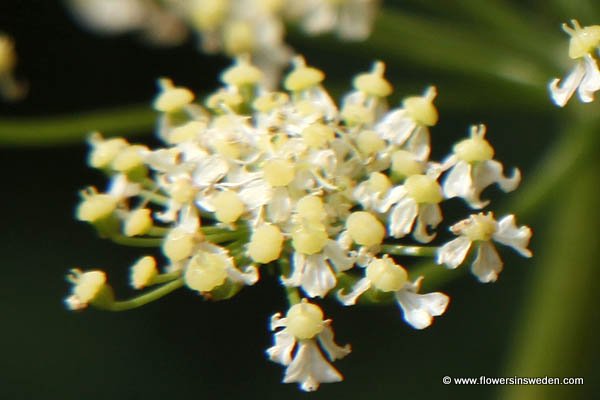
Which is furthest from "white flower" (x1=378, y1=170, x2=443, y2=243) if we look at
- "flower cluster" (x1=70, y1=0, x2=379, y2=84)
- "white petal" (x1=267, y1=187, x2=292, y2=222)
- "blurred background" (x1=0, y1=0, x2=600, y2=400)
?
"blurred background" (x1=0, y1=0, x2=600, y2=400)

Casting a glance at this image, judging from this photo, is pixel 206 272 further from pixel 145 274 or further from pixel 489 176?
pixel 489 176

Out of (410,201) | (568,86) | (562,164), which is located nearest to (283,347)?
(410,201)

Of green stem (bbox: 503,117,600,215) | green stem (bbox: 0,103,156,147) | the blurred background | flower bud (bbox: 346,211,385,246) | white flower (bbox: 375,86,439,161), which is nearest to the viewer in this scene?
flower bud (bbox: 346,211,385,246)

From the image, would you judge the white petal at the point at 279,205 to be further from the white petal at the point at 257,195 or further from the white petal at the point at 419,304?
the white petal at the point at 419,304

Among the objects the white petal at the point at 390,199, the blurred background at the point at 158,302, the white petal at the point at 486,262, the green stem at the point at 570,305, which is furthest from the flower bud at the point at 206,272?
the blurred background at the point at 158,302

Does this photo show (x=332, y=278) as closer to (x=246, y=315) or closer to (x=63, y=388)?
(x=246, y=315)

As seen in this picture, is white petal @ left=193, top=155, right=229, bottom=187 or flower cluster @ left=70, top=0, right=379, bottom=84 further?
flower cluster @ left=70, top=0, right=379, bottom=84

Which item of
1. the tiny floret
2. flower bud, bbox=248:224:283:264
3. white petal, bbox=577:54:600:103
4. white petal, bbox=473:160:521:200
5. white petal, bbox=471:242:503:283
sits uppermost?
white petal, bbox=577:54:600:103

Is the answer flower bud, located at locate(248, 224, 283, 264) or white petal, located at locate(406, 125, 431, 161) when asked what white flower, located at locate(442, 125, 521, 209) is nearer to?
white petal, located at locate(406, 125, 431, 161)

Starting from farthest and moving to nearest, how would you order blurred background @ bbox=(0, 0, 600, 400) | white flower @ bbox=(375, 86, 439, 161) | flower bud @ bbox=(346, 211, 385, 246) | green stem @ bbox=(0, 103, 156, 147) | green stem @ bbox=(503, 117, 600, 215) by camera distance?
1. blurred background @ bbox=(0, 0, 600, 400)
2. green stem @ bbox=(0, 103, 156, 147)
3. green stem @ bbox=(503, 117, 600, 215)
4. white flower @ bbox=(375, 86, 439, 161)
5. flower bud @ bbox=(346, 211, 385, 246)
